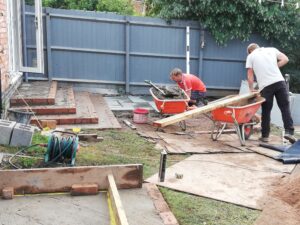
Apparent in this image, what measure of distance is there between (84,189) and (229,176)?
1.85 meters

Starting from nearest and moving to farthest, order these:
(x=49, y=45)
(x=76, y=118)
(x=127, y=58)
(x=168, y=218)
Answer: (x=168, y=218), (x=76, y=118), (x=49, y=45), (x=127, y=58)

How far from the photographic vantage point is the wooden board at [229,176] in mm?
4031

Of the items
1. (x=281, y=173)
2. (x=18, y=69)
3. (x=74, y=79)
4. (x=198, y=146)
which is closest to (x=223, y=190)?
(x=281, y=173)

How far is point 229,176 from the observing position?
4.61 meters

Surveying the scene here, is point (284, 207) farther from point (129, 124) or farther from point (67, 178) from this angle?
point (129, 124)

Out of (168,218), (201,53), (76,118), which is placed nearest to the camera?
(168,218)

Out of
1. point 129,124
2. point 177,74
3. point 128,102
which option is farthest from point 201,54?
point 129,124

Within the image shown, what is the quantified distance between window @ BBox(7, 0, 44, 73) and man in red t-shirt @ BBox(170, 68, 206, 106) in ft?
10.0

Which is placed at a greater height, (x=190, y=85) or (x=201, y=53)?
(x=201, y=53)

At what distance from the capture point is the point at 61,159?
4273 mm

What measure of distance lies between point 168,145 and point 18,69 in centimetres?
455

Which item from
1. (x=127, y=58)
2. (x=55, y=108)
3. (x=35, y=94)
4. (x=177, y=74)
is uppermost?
(x=127, y=58)

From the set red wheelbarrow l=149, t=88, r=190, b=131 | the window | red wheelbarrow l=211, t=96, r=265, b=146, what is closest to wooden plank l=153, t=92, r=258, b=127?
red wheelbarrow l=211, t=96, r=265, b=146

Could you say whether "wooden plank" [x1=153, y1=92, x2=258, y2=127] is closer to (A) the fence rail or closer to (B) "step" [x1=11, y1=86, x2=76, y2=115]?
(B) "step" [x1=11, y1=86, x2=76, y2=115]
